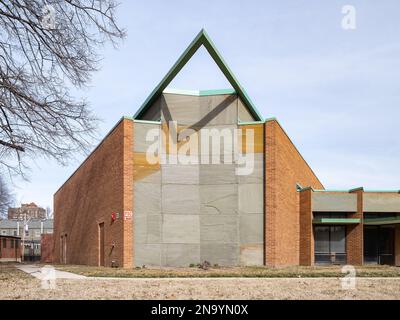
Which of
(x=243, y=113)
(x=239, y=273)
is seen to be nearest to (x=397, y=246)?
(x=243, y=113)

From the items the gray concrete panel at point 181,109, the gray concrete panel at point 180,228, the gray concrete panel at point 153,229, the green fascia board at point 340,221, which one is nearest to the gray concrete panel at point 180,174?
the gray concrete panel at point 180,228

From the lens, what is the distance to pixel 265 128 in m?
25.7

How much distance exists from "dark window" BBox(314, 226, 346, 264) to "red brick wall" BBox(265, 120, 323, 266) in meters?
1.53

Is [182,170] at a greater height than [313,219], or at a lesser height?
greater

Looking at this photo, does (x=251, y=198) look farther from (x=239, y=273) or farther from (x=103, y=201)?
(x=103, y=201)

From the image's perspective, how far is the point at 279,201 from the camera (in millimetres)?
25812

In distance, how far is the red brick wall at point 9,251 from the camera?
72.2 m

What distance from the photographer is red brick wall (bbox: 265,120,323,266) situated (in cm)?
2495

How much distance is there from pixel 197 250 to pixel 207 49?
1087cm

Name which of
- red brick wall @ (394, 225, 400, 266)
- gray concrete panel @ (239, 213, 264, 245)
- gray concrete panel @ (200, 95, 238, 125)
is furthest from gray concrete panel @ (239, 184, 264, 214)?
red brick wall @ (394, 225, 400, 266)
